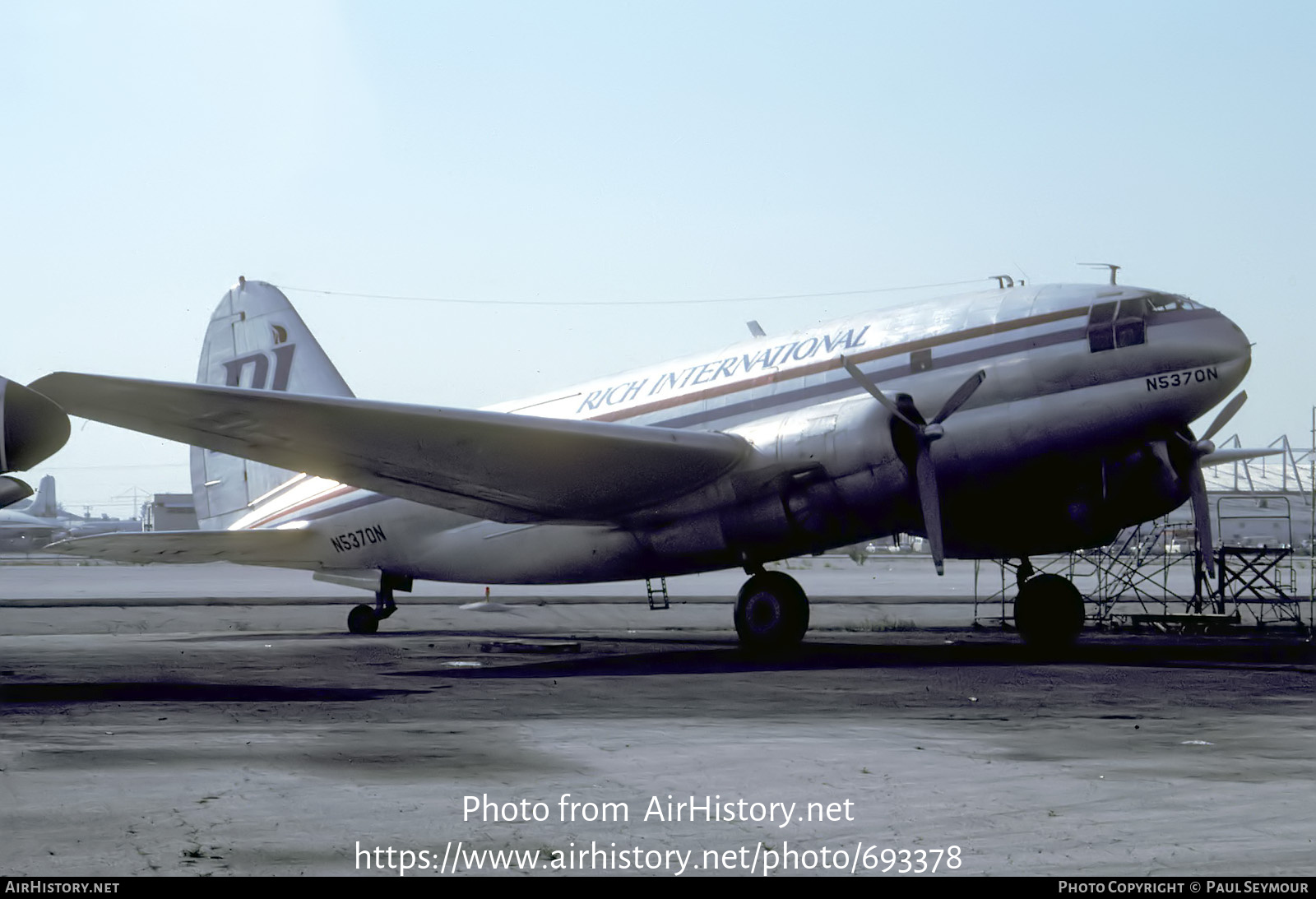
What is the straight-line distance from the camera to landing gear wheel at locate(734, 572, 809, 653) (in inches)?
774

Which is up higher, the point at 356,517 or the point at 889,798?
the point at 356,517

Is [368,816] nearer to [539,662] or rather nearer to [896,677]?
[896,677]

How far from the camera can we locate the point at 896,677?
50.7 feet

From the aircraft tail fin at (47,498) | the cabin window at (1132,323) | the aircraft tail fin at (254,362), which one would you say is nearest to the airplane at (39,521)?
the aircraft tail fin at (47,498)

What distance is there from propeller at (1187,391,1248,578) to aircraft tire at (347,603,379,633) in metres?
15.0

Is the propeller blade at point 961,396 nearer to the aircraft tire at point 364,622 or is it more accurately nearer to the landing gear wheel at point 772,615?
the landing gear wheel at point 772,615

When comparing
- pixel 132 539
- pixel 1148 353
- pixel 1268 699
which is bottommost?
pixel 1268 699

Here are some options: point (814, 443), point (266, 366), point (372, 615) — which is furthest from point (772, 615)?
point (266, 366)

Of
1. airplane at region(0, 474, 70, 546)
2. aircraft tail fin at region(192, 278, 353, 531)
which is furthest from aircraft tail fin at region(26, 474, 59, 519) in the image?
aircraft tail fin at region(192, 278, 353, 531)

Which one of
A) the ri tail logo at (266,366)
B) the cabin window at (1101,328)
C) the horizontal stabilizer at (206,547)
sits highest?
the ri tail logo at (266,366)

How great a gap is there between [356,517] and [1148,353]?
14.3 meters

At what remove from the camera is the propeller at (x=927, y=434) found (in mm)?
17531

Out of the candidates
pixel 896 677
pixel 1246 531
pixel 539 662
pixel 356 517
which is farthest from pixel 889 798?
pixel 1246 531

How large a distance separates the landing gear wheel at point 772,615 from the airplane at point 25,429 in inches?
442
